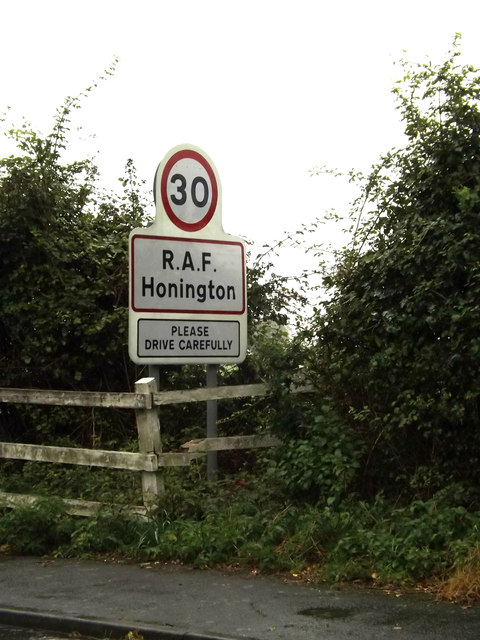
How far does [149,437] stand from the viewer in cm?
810

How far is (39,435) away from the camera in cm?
1110

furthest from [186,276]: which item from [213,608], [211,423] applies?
[213,608]

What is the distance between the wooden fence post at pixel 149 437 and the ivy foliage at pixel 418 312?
1.72 metres

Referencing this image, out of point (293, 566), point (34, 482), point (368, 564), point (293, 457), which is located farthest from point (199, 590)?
point (34, 482)

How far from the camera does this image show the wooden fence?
8.08 m

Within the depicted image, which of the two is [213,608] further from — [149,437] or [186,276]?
[186,276]

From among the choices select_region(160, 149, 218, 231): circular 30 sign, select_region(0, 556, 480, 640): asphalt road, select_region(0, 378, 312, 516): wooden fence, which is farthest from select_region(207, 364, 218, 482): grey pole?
select_region(0, 556, 480, 640): asphalt road

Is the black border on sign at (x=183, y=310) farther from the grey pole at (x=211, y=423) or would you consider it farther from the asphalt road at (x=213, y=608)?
the asphalt road at (x=213, y=608)

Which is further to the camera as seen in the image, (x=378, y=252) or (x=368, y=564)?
(x=378, y=252)

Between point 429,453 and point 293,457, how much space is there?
3.97 ft

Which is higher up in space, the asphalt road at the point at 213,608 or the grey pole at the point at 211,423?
the grey pole at the point at 211,423

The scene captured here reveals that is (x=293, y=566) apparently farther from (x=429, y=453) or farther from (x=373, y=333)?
(x=373, y=333)

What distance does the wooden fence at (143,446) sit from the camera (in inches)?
318

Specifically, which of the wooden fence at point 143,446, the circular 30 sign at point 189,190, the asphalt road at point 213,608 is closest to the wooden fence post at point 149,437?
the wooden fence at point 143,446
